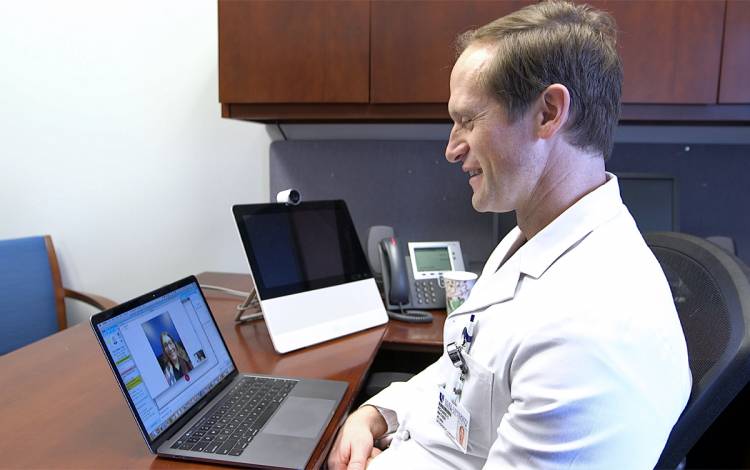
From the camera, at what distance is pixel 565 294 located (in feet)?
1.89

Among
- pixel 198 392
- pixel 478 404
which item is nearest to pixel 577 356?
pixel 478 404

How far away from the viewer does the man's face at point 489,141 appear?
0.68 m

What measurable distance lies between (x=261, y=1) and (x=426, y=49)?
490mm

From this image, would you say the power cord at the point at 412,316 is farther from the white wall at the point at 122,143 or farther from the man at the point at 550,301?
the white wall at the point at 122,143

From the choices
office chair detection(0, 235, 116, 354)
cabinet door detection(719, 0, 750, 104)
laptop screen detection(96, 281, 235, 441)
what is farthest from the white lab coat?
office chair detection(0, 235, 116, 354)

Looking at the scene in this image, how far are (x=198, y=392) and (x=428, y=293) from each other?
0.73m

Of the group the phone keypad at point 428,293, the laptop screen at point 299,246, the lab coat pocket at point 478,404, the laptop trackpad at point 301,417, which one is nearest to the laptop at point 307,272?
the laptop screen at point 299,246

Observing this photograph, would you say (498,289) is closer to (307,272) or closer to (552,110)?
(552,110)

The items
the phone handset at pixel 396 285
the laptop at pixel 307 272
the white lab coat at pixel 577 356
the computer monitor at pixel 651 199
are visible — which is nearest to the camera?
the white lab coat at pixel 577 356

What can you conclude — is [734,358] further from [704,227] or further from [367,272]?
[704,227]

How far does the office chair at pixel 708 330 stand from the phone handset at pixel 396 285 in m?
0.65

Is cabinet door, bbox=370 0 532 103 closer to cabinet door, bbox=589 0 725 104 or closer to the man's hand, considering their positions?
cabinet door, bbox=589 0 725 104

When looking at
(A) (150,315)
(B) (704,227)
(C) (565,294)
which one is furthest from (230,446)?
(B) (704,227)

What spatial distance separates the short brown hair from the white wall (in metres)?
1.26
